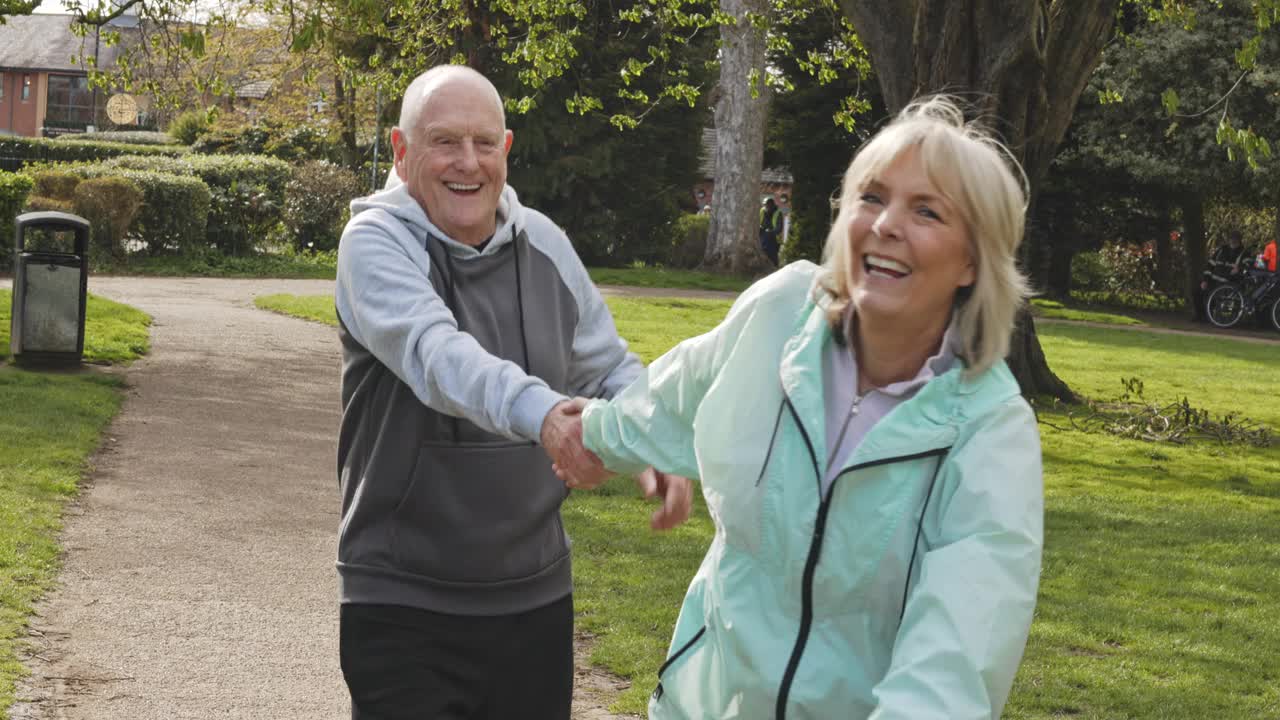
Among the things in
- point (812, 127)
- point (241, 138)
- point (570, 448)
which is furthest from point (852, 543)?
point (241, 138)

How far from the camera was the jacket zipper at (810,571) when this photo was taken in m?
2.15

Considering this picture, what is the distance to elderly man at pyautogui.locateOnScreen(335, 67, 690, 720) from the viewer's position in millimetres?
2930

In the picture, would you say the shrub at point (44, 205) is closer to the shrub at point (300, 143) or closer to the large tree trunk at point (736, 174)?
the large tree trunk at point (736, 174)

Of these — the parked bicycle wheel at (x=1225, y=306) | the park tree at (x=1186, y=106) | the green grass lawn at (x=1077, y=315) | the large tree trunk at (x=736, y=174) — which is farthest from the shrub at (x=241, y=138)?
the parked bicycle wheel at (x=1225, y=306)

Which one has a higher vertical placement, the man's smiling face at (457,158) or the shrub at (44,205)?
the man's smiling face at (457,158)

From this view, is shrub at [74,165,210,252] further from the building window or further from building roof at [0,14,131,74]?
the building window


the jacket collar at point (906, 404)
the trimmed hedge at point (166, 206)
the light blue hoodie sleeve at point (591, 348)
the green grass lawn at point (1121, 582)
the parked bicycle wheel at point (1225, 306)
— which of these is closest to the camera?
the jacket collar at point (906, 404)

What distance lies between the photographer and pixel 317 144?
36594 millimetres

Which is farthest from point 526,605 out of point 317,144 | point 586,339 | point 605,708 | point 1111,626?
point 317,144

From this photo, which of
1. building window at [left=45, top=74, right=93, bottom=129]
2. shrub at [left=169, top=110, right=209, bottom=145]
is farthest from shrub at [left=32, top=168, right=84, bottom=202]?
building window at [left=45, top=74, right=93, bottom=129]

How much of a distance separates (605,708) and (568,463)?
2791mm

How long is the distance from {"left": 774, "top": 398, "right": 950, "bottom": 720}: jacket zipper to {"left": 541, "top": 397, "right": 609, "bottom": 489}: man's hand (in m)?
0.70

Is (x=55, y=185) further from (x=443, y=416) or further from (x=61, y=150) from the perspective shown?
(x=443, y=416)

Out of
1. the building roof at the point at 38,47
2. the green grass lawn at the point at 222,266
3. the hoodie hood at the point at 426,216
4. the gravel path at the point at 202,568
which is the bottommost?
the gravel path at the point at 202,568
